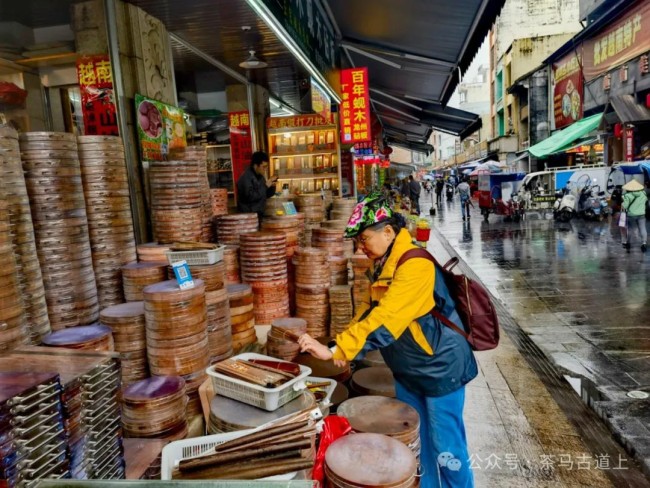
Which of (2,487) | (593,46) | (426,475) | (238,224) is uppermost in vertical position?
(593,46)

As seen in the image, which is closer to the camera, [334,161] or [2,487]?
[2,487]

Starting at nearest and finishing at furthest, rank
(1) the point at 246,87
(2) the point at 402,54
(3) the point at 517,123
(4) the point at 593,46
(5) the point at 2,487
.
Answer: (5) the point at 2,487
(1) the point at 246,87
(2) the point at 402,54
(4) the point at 593,46
(3) the point at 517,123

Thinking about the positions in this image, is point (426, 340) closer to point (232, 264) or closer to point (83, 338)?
point (83, 338)

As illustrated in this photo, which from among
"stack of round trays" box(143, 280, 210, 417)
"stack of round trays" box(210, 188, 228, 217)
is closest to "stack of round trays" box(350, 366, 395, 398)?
"stack of round trays" box(143, 280, 210, 417)

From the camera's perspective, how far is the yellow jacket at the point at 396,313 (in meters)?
2.61

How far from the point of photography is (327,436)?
94.7 inches

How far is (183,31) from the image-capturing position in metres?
6.33

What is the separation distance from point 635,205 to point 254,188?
10.3 m

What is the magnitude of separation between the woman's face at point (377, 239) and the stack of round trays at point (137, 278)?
7.16 ft

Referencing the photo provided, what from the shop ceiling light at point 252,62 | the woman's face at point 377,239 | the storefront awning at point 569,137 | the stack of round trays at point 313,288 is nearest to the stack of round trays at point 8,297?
the woman's face at point 377,239

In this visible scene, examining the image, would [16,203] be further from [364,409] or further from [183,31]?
[183,31]

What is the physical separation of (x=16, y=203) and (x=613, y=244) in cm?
1495

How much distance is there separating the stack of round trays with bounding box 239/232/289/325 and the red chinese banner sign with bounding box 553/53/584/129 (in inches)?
960

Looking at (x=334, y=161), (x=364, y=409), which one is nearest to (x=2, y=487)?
(x=364, y=409)
